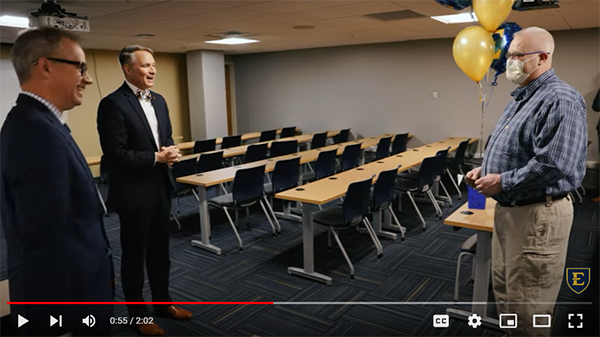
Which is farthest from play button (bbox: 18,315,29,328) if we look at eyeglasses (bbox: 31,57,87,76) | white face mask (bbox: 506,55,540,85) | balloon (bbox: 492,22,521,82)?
balloon (bbox: 492,22,521,82)

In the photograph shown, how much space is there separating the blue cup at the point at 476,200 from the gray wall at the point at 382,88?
5.14 m

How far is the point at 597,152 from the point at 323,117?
5050 millimetres

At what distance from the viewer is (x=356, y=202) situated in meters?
3.71

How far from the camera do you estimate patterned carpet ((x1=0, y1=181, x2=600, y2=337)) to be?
2883 millimetres

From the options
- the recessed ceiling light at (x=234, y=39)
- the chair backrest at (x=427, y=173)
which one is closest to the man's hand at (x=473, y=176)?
the chair backrest at (x=427, y=173)

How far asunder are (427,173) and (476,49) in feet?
6.81

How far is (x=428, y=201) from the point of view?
613cm

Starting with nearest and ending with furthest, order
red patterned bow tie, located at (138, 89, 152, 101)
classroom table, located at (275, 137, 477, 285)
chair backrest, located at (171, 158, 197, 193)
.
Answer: red patterned bow tie, located at (138, 89, 152, 101)
classroom table, located at (275, 137, 477, 285)
chair backrest, located at (171, 158, 197, 193)

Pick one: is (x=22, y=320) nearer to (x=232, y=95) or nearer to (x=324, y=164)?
(x=324, y=164)

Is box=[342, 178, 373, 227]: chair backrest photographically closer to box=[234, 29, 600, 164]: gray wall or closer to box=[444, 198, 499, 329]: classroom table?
box=[444, 198, 499, 329]: classroom table

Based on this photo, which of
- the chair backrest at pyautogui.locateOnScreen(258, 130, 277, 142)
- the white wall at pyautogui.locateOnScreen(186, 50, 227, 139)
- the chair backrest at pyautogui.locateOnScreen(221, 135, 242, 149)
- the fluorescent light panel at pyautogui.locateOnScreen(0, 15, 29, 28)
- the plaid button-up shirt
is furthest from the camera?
the white wall at pyautogui.locateOnScreen(186, 50, 227, 139)

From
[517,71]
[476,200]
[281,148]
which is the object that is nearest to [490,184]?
[517,71]

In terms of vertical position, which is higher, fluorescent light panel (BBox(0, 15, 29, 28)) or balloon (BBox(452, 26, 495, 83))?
fluorescent light panel (BBox(0, 15, 29, 28))

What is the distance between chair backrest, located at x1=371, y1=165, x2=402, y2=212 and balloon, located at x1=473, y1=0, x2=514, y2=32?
1573mm
